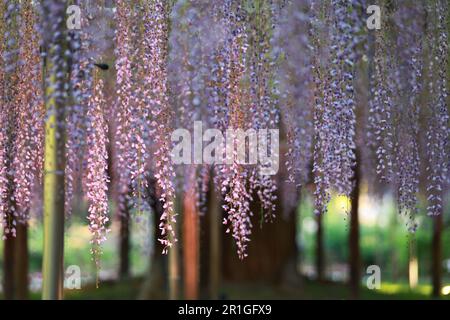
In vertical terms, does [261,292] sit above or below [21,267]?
below

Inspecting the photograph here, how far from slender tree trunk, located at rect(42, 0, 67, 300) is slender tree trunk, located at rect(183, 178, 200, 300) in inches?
118

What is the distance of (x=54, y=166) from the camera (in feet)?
12.9

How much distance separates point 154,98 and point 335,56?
123 centimetres

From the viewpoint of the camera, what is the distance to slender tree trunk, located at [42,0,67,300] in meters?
3.81

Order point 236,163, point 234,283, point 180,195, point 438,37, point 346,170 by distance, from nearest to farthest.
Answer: point 236,163
point 346,170
point 438,37
point 180,195
point 234,283

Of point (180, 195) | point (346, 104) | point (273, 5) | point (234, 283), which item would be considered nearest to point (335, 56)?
point (346, 104)

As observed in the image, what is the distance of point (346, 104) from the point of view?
432 cm

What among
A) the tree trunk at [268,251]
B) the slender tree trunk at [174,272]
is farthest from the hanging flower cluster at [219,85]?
the tree trunk at [268,251]

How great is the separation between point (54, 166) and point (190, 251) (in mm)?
3782

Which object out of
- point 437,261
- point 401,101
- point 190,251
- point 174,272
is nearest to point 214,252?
point 190,251

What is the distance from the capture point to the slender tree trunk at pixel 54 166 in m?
3.81

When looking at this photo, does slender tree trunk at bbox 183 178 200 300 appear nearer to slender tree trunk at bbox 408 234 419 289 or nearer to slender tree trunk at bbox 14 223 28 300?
slender tree trunk at bbox 14 223 28 300

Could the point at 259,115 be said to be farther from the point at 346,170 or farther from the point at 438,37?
the point at 438,37

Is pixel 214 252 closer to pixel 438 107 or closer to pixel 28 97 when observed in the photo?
pixel 438 107
